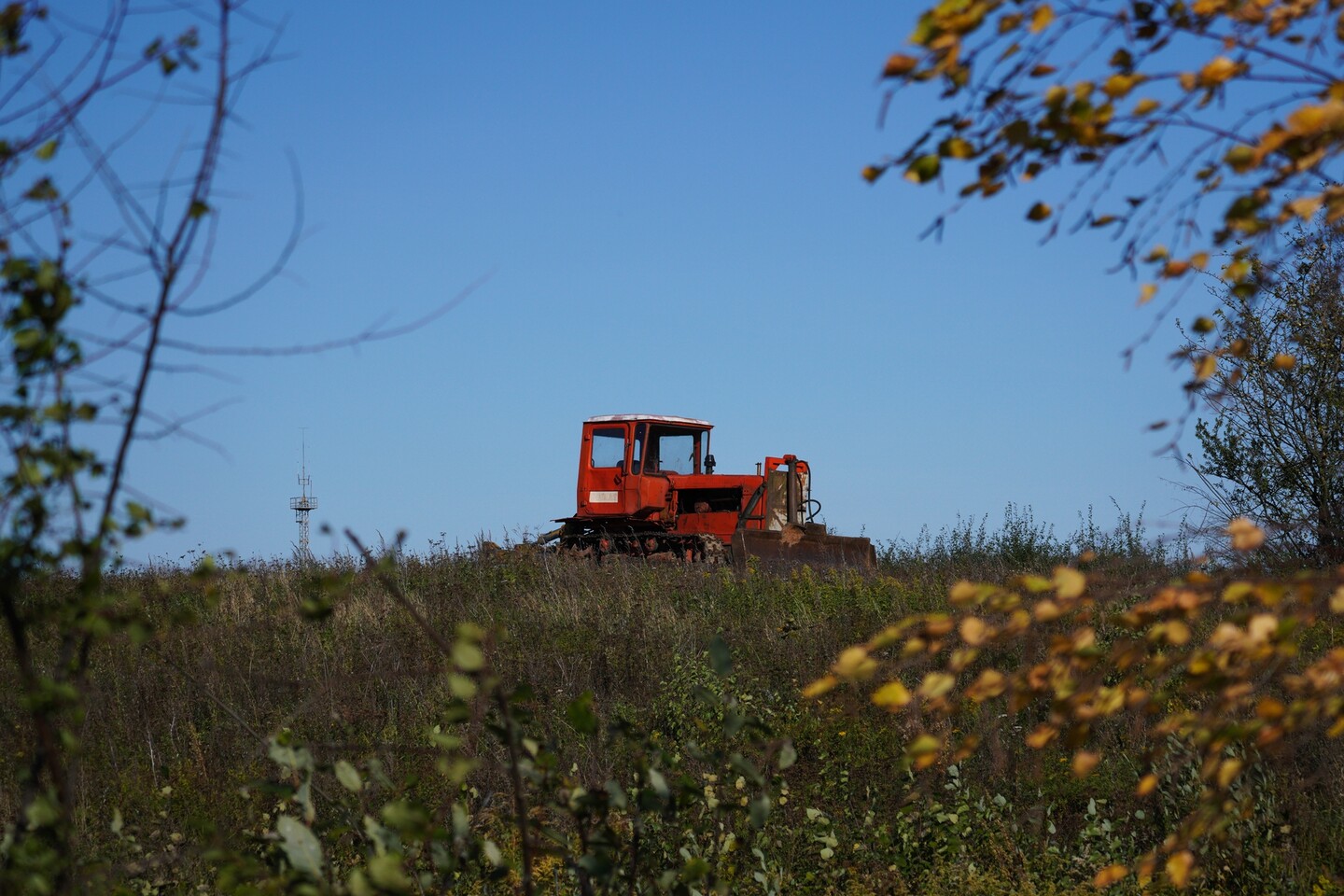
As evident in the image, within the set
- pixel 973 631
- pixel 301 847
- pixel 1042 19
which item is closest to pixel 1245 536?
pixel 973 631

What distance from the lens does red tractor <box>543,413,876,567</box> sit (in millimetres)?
16234

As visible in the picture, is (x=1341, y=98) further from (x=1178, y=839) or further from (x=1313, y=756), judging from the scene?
(x=1313, y=756)

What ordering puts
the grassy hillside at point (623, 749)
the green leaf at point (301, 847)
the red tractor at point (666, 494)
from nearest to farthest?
the green leaf at point (301, 847)
the grassy hillside at point (623, 749)
the red tractor at point (666, 494)

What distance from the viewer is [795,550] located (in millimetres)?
13586

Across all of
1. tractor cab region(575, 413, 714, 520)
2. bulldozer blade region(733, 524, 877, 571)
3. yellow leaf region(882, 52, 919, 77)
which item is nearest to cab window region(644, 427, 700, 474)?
tractor cab region(575, 413, 714, 520)

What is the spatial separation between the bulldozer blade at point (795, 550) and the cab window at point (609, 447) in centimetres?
375

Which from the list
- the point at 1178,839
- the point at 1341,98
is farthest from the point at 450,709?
the point at 1341,98

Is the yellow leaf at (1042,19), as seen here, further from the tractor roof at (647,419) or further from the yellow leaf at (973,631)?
the tractor roof at (647,419)

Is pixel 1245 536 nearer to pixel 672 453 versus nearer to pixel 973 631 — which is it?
pixel 973 631

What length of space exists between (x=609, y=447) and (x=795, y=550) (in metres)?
4.50

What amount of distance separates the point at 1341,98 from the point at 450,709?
199 cm

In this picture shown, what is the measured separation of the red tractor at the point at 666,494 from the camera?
53.3 feet

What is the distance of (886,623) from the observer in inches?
361

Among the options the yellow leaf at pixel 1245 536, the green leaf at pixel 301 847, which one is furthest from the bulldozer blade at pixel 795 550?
the yellow leaf at pixel 1245 536
